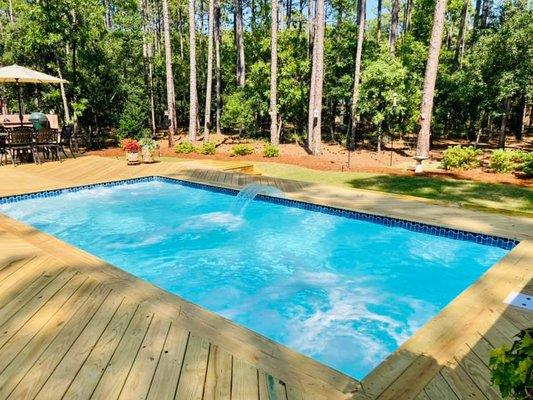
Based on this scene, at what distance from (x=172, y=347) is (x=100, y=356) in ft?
1.67

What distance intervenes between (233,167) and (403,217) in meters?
6.08

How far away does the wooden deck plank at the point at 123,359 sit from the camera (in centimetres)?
245

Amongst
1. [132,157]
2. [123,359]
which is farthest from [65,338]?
[132,157]

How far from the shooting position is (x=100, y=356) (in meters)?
2.81

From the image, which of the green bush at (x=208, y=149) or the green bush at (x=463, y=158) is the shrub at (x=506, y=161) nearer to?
the green bush at (x=463, y=158)

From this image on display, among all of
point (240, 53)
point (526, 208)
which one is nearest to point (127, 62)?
point (240, 53)

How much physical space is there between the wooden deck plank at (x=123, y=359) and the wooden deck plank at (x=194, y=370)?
1.26 ft

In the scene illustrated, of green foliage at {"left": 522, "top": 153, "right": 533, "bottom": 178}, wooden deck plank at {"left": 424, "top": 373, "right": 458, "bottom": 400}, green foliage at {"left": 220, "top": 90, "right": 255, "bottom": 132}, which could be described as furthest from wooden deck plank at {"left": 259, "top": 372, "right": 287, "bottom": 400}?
green foliage at {"left": 220, "top": 90, "right": 255, "bottom": 132}

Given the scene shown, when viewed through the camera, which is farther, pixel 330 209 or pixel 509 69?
pixel 509 69

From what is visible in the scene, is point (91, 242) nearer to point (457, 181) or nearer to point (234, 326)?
point (234, 326)

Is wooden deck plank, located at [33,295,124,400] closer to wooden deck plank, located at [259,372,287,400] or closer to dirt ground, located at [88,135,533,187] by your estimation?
wooden deck plank, located at [259,372,287,400]

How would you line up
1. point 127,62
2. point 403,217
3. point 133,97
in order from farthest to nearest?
point 127,62, point 133,97, point 403,217

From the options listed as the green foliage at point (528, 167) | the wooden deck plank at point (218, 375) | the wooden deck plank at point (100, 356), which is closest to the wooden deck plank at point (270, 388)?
the wooden deck plank at point (218, 375)

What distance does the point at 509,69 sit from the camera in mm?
15094
